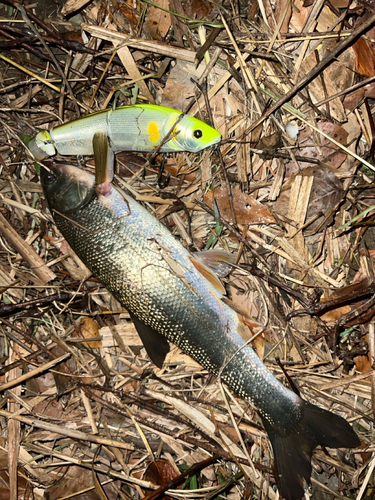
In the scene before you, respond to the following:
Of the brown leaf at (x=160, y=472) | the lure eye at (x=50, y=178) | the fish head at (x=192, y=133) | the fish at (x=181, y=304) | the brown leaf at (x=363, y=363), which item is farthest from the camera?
the brown leaf at (x=160, y=472)

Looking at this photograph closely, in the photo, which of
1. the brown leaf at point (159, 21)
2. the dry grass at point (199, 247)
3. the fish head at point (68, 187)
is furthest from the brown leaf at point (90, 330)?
the brown leaf at point (159, 21)

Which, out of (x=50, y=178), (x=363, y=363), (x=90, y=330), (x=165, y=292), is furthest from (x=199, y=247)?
(x=363, y=363)

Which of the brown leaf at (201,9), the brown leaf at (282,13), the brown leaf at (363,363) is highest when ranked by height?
the brown leaf at (282,13)

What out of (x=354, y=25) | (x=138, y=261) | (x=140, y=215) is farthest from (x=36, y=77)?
(x=354, y=25)

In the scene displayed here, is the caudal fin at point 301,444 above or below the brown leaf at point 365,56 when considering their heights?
below

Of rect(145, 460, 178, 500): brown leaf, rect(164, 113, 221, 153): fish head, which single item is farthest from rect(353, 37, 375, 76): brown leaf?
rect(145, 460, 178, 500): brown leaf

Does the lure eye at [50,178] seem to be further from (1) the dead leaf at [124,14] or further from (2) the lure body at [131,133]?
(1) the dead leaf at [124,14]

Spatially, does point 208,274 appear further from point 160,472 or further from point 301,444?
point 160,472
